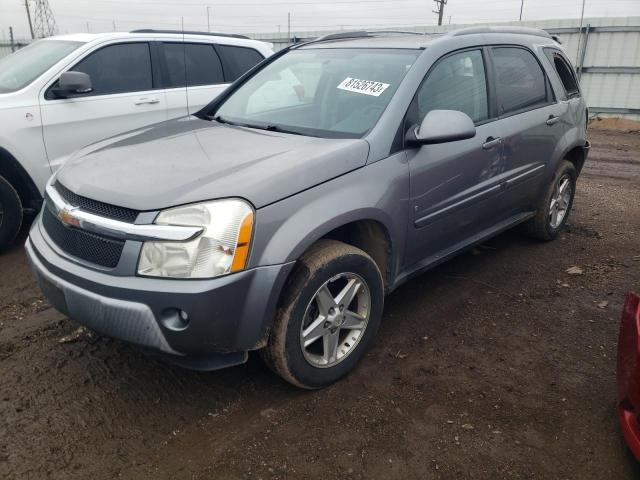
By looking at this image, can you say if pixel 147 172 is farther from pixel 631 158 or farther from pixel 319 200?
pixel 631 158

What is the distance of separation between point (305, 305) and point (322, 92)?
148 cm

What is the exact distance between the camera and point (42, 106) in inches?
185

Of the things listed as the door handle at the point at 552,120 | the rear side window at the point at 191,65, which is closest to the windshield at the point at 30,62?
the rear side window at the point at 191,65

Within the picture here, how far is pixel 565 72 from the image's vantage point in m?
4.89

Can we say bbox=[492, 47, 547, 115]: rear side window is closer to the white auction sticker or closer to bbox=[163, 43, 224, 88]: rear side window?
the white auction sticker

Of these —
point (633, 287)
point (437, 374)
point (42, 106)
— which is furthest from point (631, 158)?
point (42, 106)

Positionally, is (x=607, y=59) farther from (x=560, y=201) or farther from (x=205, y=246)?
(x=205, y=246)

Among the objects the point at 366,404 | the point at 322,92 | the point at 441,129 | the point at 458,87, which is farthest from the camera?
the point at 458,87

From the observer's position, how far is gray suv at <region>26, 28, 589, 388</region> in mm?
2355

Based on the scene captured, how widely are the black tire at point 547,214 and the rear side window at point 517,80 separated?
707 mm


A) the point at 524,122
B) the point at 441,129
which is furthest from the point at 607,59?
the point at 441,129

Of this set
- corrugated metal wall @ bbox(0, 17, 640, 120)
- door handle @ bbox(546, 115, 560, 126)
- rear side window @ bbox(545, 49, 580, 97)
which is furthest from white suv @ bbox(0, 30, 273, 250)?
corrugated metal wall @ bbox(0, 17, 640, 120)

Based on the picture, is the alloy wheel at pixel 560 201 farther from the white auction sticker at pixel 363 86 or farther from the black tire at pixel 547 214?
the white auction sticker at pixel 363 86

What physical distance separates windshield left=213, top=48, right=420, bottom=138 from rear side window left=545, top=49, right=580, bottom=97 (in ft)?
6.49
